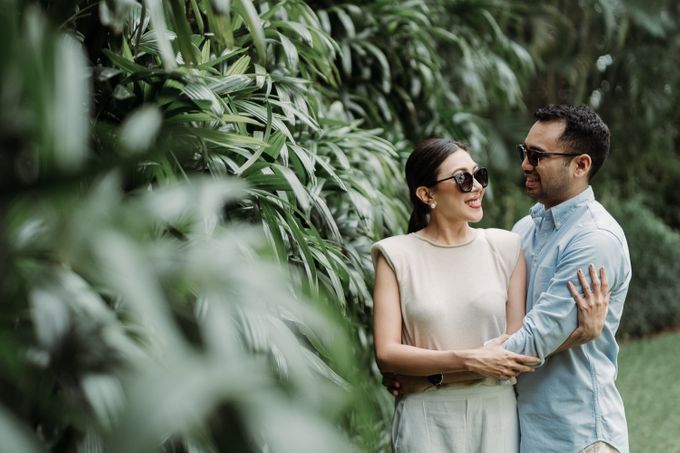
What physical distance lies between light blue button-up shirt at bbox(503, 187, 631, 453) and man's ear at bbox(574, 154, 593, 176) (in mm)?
87

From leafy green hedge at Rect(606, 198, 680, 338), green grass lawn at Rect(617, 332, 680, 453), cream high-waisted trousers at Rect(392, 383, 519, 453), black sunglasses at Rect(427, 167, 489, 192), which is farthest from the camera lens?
leafy green hedge at Rect(606, 198, 680, 338)

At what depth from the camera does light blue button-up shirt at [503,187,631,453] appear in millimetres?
2154

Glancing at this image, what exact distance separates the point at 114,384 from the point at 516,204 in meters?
8.82

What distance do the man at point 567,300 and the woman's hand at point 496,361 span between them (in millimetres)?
32

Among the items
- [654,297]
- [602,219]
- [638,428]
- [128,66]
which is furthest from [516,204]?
[128,66]

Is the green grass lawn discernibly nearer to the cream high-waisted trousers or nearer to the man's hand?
the cream high-waisted trousers

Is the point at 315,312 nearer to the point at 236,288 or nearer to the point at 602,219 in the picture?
the point at 236,288

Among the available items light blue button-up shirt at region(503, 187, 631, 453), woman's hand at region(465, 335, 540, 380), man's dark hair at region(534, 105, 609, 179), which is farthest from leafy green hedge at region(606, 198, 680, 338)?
woman's hand at region(465, 335, 540, 380)

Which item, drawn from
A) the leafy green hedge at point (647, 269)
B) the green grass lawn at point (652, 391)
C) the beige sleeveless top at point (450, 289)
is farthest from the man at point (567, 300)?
the leafy green hedge at point (647, 269)

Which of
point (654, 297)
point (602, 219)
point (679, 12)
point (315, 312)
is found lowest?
point (654, 297)

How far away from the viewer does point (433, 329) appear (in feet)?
7.41

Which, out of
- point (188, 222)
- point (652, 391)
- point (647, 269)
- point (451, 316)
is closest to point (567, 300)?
point (451, 316)

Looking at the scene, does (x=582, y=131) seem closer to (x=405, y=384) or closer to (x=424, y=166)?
(x=424, y=166)

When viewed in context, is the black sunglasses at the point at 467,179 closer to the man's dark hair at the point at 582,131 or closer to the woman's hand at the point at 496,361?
the man's dark hair at the point at 582,131
